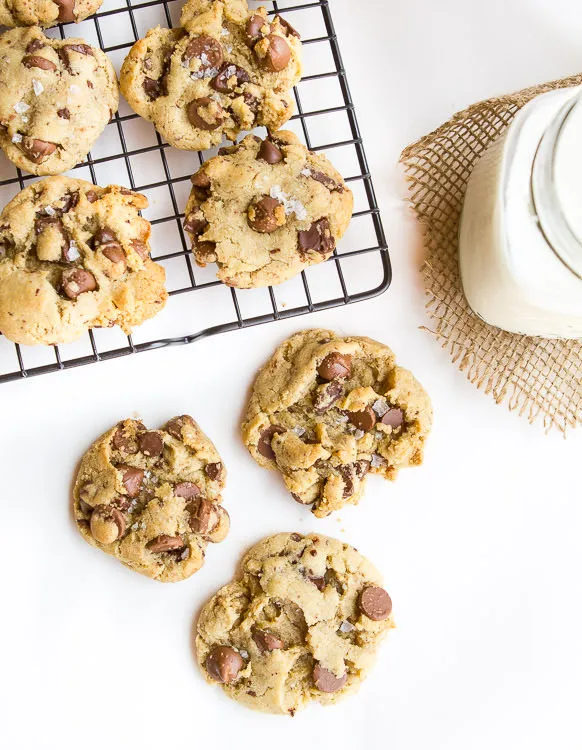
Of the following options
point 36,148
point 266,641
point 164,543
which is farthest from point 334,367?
point 36,148

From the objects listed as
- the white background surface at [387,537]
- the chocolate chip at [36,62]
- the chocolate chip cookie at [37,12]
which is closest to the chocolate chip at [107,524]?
the white background surface at [387,537]

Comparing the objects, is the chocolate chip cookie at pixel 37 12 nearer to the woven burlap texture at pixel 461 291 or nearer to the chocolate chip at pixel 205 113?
the chocolate chip at pixel 205 113

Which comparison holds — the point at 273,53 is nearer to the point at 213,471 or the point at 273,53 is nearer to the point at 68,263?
the point at 68,263

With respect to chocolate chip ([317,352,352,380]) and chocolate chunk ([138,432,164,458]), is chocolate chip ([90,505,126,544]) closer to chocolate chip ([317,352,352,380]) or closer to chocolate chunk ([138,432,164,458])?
chocolate chunk ([138,432,164,458])

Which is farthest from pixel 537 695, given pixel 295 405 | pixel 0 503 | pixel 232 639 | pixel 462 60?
pixel 462 60

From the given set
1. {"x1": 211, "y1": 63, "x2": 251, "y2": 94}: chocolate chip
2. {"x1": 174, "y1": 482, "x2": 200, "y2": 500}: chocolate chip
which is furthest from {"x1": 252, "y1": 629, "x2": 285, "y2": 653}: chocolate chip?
{"x1": 211, "y1": 63, "x2": 251, "y2": 94}: chocolate chip

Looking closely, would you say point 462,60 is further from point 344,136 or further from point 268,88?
point 268,88
